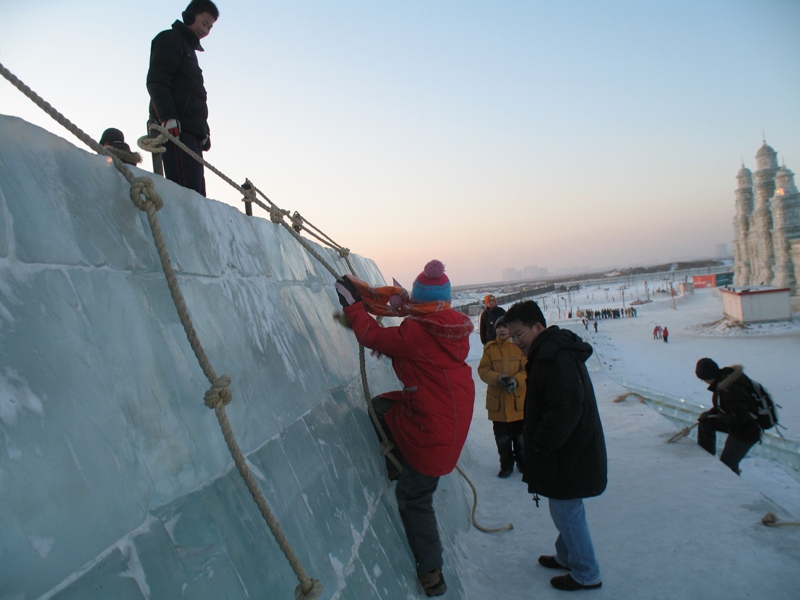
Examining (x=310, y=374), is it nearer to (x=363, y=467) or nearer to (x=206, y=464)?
(x=363, y=467)

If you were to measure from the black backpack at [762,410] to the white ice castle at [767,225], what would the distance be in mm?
32257

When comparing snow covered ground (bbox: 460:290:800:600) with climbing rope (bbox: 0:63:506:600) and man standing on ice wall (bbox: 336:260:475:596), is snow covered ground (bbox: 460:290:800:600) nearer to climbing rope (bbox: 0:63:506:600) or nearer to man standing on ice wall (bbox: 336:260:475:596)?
man standing on ice wall (bbox: 336:260:475:596)

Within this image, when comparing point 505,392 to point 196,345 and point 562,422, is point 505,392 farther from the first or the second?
point 196,345

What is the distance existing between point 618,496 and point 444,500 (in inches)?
67.8

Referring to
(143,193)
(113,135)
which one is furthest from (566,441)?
(113,135)

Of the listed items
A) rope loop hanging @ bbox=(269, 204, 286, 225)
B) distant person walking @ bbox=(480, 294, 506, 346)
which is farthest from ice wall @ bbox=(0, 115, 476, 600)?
distant person walking @ bbox=(480, 294, 506, 346)

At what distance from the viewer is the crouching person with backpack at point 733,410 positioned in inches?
173

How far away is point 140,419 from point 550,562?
2.78 metres

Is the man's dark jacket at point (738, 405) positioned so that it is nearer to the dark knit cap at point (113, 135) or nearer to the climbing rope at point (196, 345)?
the climbing rope at point (196, 345)

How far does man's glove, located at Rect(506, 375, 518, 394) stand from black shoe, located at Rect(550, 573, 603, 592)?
69.1 inches

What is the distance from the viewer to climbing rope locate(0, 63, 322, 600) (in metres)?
1.37

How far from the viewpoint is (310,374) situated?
2531 millimetres

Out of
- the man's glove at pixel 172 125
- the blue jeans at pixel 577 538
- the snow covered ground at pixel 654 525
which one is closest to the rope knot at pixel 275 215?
the man's glove at pixel 172 125

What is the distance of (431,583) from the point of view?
7.89 ft
